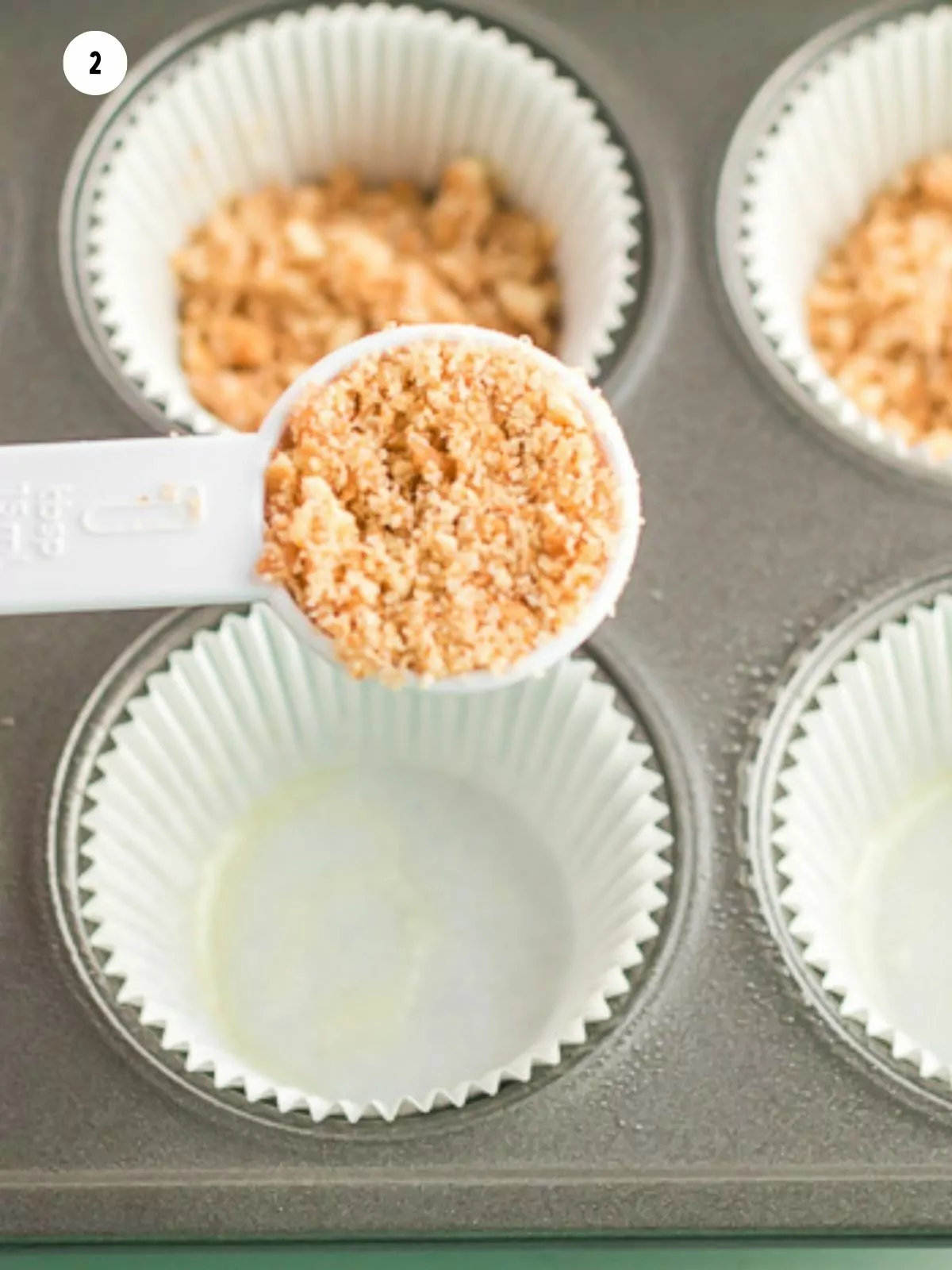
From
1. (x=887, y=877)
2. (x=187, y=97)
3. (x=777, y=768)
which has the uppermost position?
(x=187, y=97)

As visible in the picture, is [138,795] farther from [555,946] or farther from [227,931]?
[555,946]

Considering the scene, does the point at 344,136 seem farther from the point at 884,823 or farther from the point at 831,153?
the point at 884,823

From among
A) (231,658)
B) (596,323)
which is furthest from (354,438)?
(596,323)

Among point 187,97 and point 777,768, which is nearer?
point 777,768

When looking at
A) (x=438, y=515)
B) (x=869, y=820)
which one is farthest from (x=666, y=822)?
(x=438, y=515)

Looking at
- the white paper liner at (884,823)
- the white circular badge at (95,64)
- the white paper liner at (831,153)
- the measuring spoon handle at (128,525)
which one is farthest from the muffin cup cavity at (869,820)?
the white circular badge at (95,64)

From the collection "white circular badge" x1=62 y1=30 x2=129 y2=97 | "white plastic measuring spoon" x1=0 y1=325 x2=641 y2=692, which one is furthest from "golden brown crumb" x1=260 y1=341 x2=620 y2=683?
"white circular badge" x1=62 y1=30 x2=129 y2=97

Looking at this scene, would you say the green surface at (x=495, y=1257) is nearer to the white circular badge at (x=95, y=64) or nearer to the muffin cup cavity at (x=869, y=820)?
the muffin cup cavity at (x=869, y=820)
